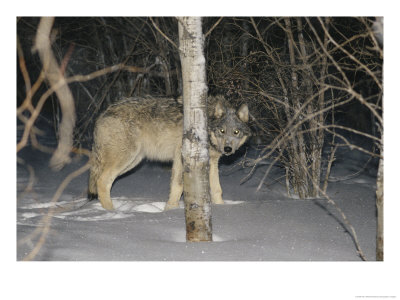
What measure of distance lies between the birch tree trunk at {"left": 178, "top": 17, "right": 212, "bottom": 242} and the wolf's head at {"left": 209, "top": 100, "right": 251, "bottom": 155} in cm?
216

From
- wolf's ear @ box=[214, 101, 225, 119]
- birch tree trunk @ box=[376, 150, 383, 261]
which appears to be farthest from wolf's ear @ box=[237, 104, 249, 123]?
birch tree trunk @ box=[376, 150, 383, 261]

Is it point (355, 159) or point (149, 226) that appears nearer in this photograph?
point (149, 226)

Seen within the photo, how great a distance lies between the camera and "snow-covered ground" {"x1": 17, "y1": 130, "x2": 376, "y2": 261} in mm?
3424

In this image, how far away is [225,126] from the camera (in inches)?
227

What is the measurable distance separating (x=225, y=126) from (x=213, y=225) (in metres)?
1.82

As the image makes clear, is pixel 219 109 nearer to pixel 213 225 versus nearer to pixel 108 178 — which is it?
pixel 108 178

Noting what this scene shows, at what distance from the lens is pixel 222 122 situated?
18.9 feet

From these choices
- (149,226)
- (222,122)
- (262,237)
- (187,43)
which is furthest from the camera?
(222,122)

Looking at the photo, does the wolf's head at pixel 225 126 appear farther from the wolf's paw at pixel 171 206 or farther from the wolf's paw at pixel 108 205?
the wolf's paw at pixel 108 205

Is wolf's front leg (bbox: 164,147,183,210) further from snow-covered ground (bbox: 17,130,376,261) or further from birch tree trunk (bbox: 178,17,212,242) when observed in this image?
birch tree trunk (bbox: 178,17,212,242)

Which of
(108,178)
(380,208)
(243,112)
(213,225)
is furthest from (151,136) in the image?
(380,208)

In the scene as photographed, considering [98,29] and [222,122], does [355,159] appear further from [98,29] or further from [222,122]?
[98,29]
